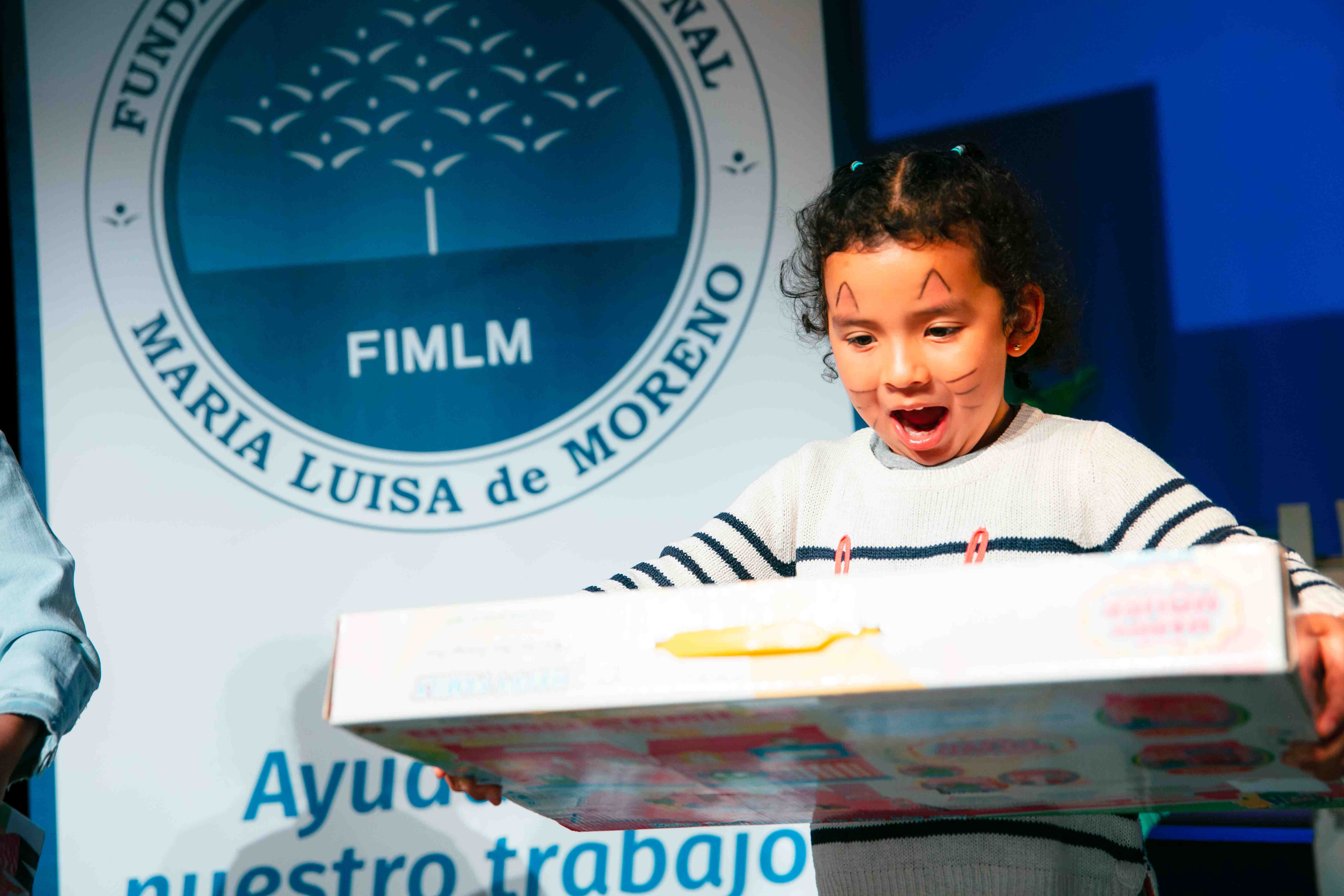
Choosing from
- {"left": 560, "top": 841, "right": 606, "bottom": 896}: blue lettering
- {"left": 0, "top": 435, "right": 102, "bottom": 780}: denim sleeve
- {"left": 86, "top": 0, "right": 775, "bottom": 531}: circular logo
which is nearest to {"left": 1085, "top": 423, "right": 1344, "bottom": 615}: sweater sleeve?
{"left": 0, "top": 435, "right": 102, "bottom": 780}: denim sleeve

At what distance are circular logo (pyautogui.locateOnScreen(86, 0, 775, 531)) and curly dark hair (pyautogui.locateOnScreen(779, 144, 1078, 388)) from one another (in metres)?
0.78

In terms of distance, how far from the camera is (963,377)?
2.94ft

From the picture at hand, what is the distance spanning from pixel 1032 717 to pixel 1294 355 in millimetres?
1374

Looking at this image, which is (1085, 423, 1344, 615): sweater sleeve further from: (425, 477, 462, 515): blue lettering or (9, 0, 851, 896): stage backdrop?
(425, 477, 462, 515): blue lettering

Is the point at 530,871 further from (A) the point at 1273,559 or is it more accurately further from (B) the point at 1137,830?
(A) the point at 1273,559

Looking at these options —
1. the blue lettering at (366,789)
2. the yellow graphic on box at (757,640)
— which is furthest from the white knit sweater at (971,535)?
the blue lettering at (366,789)

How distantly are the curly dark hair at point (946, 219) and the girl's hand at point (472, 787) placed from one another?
1.55 ft

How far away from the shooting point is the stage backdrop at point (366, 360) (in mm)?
1797

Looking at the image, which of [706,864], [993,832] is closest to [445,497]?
[706,864]

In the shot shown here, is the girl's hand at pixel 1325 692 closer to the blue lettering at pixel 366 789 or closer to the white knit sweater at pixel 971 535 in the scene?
the white knit sweater at pixel 971 535

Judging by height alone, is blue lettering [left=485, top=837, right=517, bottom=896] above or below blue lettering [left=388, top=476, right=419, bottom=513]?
below

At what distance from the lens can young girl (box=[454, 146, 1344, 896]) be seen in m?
0.86

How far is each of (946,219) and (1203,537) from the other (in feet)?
1.01

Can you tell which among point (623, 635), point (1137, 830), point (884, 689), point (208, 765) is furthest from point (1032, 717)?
point (208, 765)
